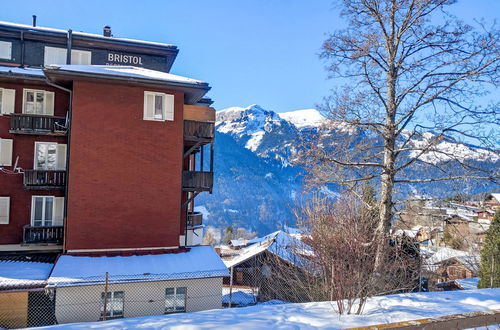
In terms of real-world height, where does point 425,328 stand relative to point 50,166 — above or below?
below

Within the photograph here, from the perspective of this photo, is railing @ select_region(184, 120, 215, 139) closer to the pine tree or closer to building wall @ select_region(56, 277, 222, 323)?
building wall @ select_region(56, 277, 222, 323)

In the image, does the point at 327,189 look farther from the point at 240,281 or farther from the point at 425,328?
the point at 240,281

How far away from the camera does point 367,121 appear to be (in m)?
8.95

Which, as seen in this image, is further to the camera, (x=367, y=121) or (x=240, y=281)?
(x=240, y=281)

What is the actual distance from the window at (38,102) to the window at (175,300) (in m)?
10.1

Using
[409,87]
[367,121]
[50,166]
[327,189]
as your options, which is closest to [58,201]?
[50,166]

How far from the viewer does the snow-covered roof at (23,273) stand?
12.1 meters

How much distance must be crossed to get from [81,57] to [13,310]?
1305cm

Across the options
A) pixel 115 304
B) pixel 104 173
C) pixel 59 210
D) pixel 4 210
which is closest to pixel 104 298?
pixel 115 304

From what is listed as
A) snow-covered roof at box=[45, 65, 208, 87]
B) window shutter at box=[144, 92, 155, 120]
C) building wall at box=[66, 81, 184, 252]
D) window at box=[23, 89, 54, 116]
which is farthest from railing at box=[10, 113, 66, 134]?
window shutter at box=[144, 92, 155, 120]

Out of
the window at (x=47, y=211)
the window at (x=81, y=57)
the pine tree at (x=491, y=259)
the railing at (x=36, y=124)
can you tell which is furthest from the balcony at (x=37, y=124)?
the pine tree at (x=491, y=259)

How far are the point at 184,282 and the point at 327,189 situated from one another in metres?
7.70

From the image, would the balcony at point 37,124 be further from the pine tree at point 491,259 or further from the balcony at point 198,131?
the pine tree at point 491,259

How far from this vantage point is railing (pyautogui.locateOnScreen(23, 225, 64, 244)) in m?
15.3
